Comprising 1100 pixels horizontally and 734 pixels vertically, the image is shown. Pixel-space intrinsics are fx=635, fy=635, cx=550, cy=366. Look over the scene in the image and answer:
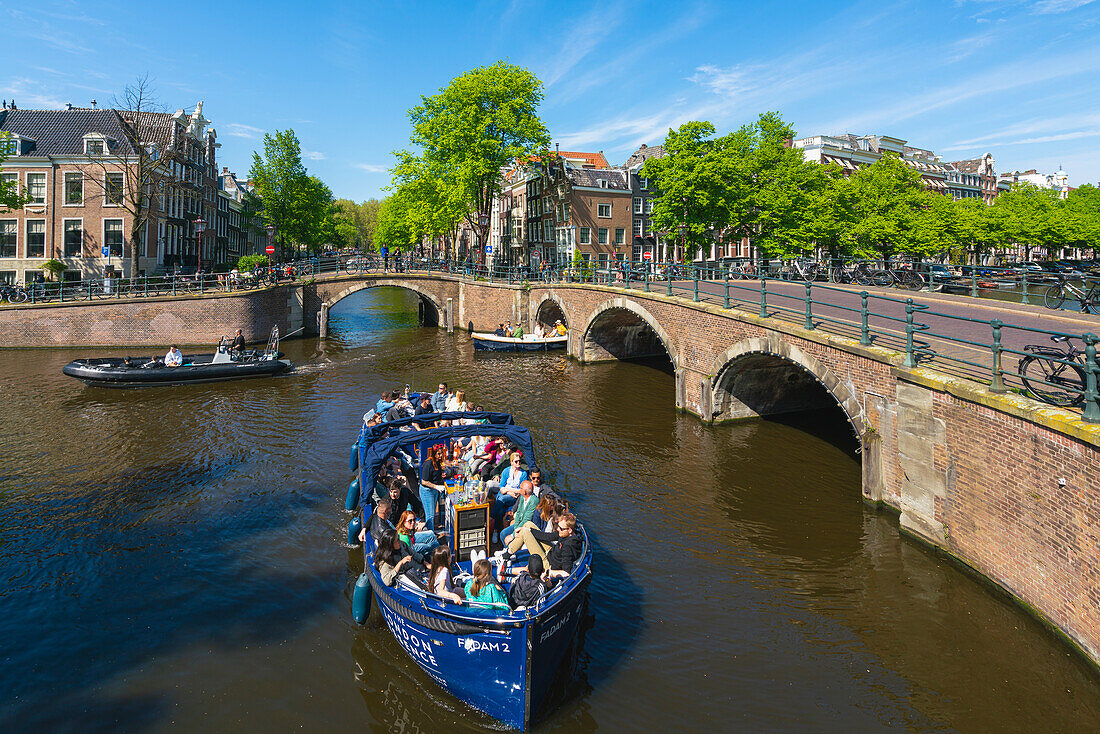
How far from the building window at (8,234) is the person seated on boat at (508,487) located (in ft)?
153

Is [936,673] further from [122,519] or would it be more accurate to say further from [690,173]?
[690,173]

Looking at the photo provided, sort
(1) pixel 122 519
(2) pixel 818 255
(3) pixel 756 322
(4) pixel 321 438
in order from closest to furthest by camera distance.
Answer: (1) pixel 122 519 → (3) pixel 756 322 → (4) pixel 321 438 → (2) pixel 818 255

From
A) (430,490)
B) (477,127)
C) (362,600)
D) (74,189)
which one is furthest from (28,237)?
(362,600)

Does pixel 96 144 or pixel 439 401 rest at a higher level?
pixel 96 144

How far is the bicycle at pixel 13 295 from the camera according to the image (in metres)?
36.2

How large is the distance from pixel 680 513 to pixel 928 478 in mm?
4916

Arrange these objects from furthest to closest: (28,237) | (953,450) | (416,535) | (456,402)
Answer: (28,237), (456,402), (953,450), (416,535)

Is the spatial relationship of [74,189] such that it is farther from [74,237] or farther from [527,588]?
[527,588]

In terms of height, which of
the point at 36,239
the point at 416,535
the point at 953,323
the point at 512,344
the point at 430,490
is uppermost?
the point at 36,239

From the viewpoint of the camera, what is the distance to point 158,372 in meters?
26.0

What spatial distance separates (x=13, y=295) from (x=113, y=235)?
7835 mm

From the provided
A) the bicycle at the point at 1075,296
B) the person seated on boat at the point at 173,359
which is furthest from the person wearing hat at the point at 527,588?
the person seated on boat at the point at 173,359

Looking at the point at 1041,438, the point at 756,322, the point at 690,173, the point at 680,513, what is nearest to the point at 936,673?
the point at 1041,438

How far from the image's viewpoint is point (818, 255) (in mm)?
55000
